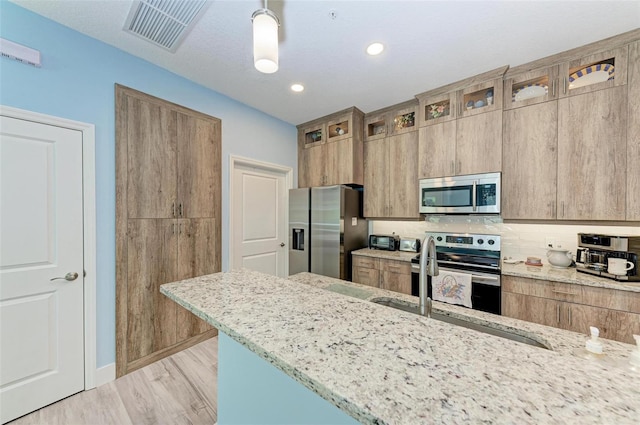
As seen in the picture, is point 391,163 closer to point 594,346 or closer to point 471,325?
point 471,325

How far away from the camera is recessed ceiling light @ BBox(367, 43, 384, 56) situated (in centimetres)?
198

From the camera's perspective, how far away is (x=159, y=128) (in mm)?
2322

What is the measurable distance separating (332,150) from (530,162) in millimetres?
2214

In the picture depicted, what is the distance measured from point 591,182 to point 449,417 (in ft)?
9.02

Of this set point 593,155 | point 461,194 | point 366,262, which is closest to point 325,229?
point 366,262

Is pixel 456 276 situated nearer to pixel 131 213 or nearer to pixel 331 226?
pixel 331 226

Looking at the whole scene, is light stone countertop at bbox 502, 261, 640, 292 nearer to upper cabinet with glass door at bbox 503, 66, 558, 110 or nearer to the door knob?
upper cabinet with glass door at bbox 503, 66, 558, 110

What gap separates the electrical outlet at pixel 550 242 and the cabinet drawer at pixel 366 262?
1724 millimetres

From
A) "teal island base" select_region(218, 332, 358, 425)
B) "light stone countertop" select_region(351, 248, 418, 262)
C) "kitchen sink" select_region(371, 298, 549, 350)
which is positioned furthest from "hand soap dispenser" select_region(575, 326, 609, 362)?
"light stone countertop" select_region(351, 248, 418, 262)

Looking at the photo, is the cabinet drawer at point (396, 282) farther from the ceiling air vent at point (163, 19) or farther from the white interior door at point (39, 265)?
the ceiling air vent at point (163, 19)

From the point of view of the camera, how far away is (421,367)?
54cm

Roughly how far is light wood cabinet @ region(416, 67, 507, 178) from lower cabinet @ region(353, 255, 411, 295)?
113cm

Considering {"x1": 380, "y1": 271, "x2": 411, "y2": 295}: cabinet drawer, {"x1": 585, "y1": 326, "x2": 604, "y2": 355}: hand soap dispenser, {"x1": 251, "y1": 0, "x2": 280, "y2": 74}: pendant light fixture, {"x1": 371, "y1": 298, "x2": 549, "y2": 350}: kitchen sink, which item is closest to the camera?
{"x1": 585, "y1": 326, "x2": 604, "y2": 355}: hand soap dispenser

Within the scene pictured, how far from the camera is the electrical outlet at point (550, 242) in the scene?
2.48 metres
